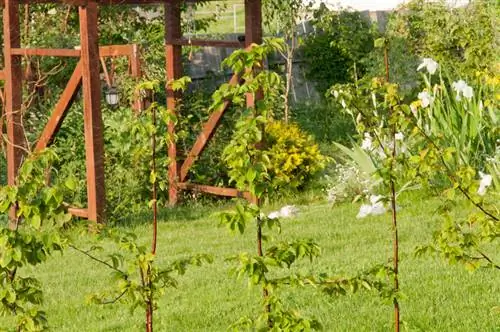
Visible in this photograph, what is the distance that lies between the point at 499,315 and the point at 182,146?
7332mm

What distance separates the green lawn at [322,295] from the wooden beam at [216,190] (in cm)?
161

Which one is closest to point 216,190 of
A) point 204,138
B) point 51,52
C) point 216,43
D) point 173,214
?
point 204,138

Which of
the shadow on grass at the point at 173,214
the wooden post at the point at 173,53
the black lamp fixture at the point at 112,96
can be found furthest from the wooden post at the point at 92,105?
the black lamp fixture at the point at 112,96

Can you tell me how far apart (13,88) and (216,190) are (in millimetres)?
2341

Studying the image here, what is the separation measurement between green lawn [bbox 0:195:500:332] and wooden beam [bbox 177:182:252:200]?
161 centimetres

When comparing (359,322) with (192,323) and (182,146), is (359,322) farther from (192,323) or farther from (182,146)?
(182,146)

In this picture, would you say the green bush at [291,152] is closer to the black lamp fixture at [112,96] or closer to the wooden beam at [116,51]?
the wooden beam at [116,51]

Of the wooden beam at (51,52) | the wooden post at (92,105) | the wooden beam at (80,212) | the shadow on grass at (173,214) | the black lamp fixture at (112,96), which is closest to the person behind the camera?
the wooden post at (92,105)

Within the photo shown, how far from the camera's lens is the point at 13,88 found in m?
12.2

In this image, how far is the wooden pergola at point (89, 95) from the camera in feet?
38.3

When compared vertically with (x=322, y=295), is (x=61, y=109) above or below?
above

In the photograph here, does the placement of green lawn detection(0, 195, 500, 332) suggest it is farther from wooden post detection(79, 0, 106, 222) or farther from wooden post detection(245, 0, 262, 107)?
wooden post detection(245, 0, 262, 107)

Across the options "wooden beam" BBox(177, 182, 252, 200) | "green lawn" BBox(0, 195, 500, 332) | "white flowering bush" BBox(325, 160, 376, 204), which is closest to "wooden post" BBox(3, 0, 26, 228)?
"green lawn" BBox(0, 195, 500, 332)

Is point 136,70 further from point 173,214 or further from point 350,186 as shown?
point 350,186
